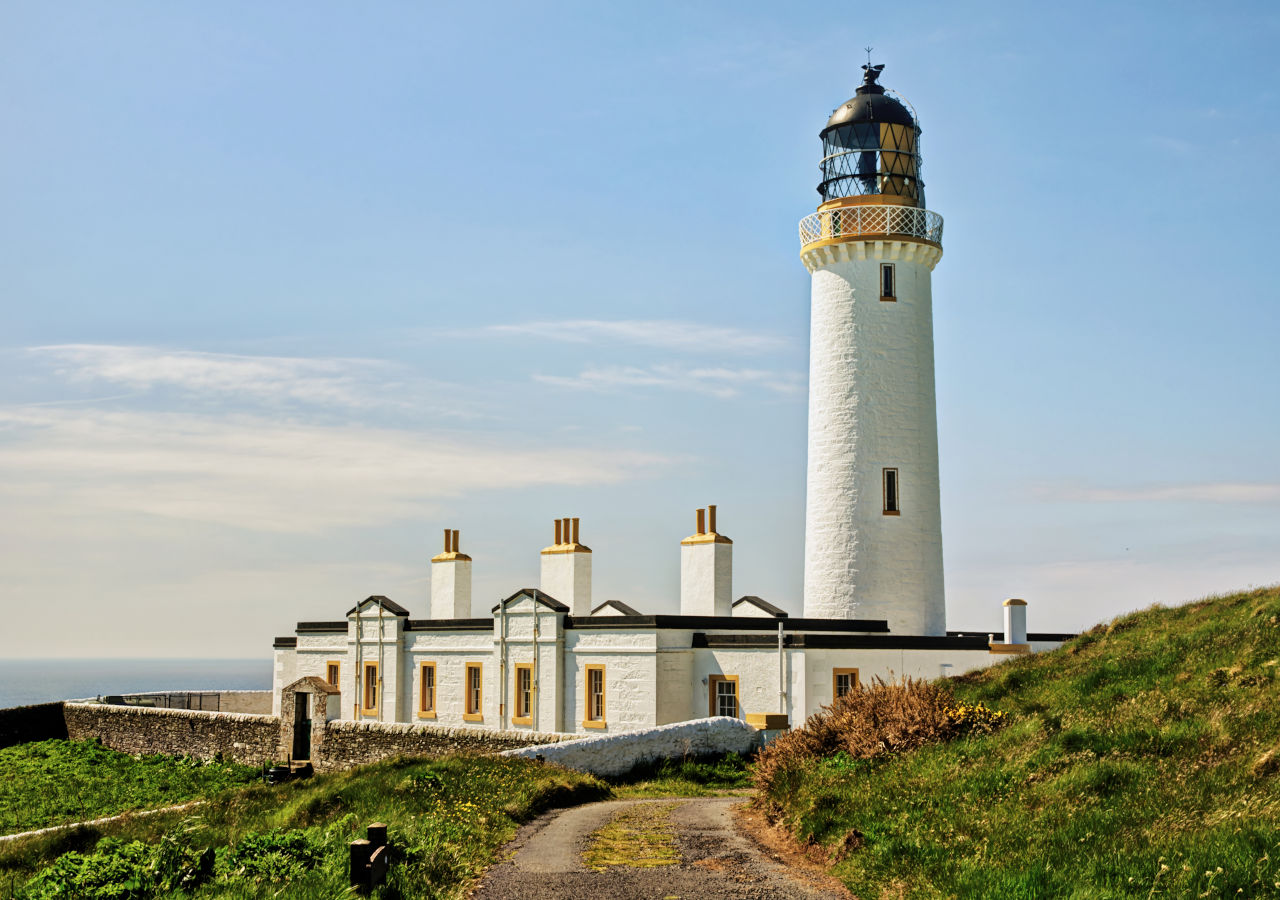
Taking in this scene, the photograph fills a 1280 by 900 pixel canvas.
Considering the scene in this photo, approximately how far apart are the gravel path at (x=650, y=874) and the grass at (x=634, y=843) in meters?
0.13

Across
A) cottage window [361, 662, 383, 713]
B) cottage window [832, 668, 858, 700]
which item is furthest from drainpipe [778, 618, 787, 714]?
cottage window [361, 662, 383, 713]

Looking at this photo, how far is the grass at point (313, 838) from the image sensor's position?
10.8 meters

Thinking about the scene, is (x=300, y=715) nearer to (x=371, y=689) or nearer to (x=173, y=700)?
(x=371, y=689)

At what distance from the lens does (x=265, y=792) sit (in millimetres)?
20797

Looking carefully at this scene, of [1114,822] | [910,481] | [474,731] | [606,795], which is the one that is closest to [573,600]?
[474,731]

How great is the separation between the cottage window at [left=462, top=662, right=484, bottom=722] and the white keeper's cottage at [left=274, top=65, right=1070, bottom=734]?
4cm

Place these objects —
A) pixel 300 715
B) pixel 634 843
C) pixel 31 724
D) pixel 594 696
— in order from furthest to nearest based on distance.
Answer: pixel 31 724 → pixel 300 715 → pixel 594 696 → pixel 634 843

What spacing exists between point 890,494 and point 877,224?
7.03 metres

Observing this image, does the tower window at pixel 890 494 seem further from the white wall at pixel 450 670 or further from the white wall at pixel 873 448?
the white wall at pixel 450 670

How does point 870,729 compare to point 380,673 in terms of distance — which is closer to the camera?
point 870,729

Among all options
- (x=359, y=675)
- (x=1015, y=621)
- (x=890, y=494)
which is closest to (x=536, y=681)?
(x=359, y=675)

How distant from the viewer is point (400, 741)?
2638 centimetres

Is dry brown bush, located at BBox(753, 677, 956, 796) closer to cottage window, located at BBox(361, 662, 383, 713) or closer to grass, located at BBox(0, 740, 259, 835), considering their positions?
grass, located at BBox(0, 740, 259, 835)

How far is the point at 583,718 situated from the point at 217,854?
15.9m
